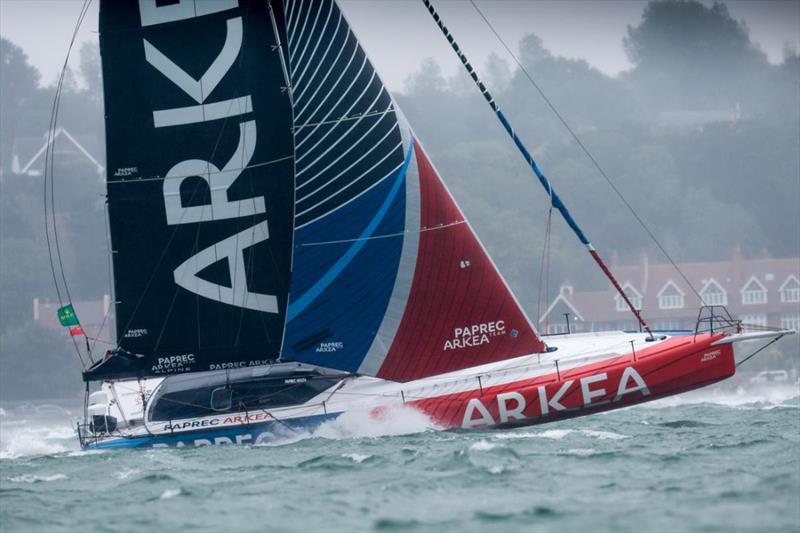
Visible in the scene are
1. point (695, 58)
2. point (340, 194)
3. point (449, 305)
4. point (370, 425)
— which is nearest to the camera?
point (370, 425)

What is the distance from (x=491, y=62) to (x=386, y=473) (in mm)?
147605

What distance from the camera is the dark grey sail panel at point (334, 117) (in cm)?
2178

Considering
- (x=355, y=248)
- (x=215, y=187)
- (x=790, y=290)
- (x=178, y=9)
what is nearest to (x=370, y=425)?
(x=355, y=248)

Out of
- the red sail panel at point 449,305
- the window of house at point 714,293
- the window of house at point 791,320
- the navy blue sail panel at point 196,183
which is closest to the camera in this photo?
the red sail panel at point 449,305

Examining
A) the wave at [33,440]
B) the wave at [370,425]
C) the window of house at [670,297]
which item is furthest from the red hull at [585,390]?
the window of house at [670,297]

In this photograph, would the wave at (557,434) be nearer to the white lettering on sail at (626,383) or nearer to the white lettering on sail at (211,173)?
the white lettering on sail at (626,383)

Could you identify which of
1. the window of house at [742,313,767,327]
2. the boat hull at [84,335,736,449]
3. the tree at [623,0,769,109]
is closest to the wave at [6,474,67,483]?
the boat hull at [84,335,736,449]

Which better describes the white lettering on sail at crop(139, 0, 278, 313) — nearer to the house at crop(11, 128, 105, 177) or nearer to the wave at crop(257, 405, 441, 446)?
the wave at crop(257, 405, 441, 446)

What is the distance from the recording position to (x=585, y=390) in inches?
819

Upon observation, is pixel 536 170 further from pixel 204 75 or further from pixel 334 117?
pixel 204 75

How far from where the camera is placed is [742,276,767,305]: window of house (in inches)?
2879

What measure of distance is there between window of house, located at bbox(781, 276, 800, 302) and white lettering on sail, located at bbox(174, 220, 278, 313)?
54.7 metres

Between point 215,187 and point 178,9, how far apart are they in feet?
9.33

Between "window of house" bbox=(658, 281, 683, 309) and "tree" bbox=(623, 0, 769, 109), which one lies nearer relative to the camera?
"window of house" bbox=(658, 281, 683, 309)
